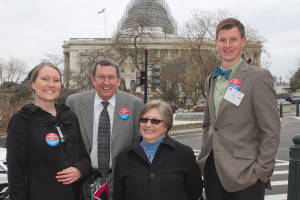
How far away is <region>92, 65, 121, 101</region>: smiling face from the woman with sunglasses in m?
0.66

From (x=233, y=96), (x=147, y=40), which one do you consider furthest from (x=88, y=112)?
(x=147, y=40)

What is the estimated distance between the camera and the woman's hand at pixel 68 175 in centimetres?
288

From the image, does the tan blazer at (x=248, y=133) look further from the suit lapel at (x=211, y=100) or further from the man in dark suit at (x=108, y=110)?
the man in dark suit at (x=108, y=110)

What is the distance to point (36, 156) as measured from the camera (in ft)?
9.13

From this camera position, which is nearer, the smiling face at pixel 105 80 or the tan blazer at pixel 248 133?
the tan blazer at pixel 248 133

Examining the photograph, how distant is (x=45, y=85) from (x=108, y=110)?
100cm

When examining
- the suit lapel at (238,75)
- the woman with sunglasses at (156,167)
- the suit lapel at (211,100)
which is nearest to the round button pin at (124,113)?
the woman with sunglasses at (156,167)

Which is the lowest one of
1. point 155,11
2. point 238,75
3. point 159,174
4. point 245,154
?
point 159,174

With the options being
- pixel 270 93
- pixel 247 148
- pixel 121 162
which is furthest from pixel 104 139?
pixel 270 93

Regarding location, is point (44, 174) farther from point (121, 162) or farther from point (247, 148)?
point (247, 148)

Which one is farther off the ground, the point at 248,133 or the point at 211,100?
the point at 211,100

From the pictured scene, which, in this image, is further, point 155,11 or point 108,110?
point 155,11

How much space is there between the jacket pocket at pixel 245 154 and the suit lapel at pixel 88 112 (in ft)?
5.64

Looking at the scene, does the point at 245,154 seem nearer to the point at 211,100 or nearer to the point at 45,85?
the point at 211,100
